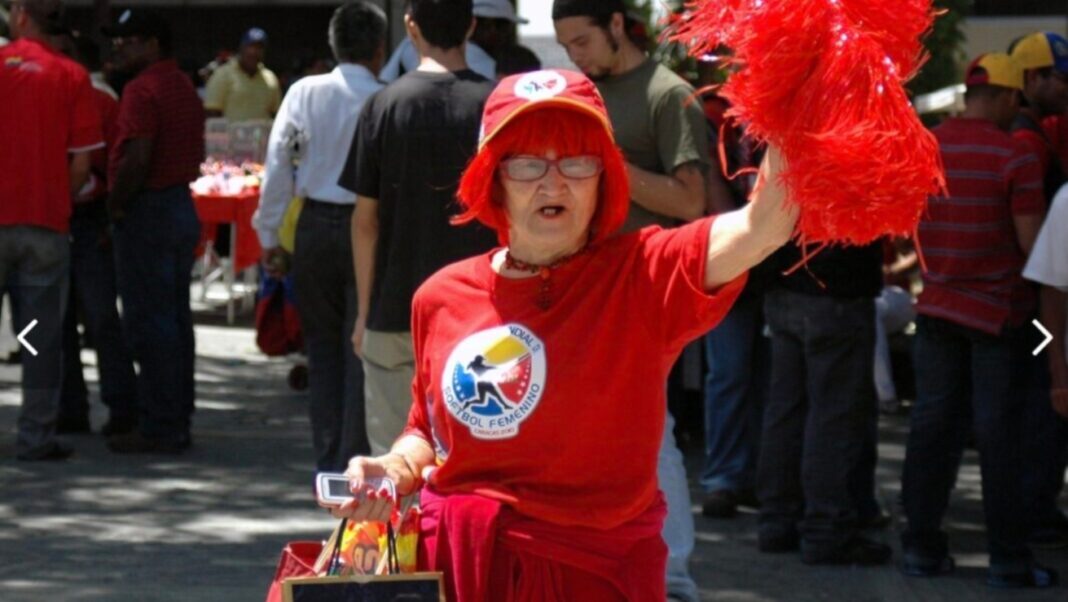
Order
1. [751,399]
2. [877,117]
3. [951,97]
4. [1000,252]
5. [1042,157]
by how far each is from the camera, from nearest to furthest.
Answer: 1. [877,117]
2. [1000,252]
3. [1042,157]
4. [751,399]
5. [951,97]

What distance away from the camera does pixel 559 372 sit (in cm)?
335

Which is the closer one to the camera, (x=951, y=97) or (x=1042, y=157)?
(x=1042, y=157)

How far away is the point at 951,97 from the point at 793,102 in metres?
9.07

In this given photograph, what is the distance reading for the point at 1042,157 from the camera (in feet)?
24.0

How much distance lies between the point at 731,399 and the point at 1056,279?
2.02 meters

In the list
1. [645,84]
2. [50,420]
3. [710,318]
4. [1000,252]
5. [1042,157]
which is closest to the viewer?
[710,318]

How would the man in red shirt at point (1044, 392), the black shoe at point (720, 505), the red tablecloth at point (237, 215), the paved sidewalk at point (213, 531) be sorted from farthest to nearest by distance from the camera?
the red tablecloth at point (237, 215), the black shoe at point (720, 505), the man in red shirt at point (1044, 392), the paved sidewalk at point (213, 531)

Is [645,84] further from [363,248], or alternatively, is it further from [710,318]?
[710,318]

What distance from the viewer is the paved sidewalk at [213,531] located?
22.6ft

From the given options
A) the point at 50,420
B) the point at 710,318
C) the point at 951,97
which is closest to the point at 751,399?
the point at 50,420

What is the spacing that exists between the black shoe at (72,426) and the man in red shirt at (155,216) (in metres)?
0.55

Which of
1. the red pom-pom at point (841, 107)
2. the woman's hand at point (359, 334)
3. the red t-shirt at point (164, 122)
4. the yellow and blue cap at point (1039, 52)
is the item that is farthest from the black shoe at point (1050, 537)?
the red pom-pom at point (841, 107)

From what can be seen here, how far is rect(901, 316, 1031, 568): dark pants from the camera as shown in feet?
22.6

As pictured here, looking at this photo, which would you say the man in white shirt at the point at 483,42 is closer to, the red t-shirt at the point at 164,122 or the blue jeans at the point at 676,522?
the red t-shirt at the point at 164,122
